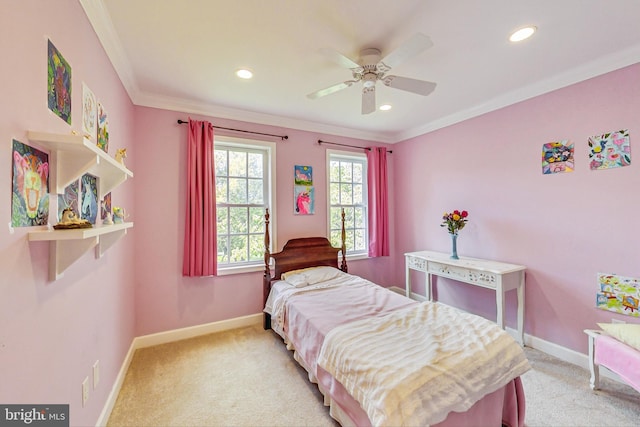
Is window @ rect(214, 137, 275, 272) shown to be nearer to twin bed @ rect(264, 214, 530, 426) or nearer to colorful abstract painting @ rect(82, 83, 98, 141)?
twin bed @ rect(264, 214, 530, 426)

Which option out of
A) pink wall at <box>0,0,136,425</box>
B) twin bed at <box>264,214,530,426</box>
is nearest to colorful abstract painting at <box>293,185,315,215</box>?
twin bed at <box>264,214,530,426</box>

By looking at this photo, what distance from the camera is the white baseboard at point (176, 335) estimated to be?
2.08 metres

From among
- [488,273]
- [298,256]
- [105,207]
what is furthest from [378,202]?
[105,207]

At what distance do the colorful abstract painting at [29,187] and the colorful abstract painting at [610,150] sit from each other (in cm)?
367

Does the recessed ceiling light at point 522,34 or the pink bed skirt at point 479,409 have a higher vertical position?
the recessed ceiling light at point 522,34

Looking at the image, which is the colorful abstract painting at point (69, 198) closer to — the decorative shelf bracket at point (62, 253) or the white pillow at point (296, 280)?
the decorative shelf bracket at point (62, 253)

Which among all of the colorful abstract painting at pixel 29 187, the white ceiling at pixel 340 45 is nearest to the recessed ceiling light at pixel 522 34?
the white ceiling at pixel 340 45

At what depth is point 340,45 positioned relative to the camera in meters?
1.93

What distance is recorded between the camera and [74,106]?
1.33m

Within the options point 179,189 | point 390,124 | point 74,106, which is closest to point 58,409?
point 74,106

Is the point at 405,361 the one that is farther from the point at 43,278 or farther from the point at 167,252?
the point at 167,252

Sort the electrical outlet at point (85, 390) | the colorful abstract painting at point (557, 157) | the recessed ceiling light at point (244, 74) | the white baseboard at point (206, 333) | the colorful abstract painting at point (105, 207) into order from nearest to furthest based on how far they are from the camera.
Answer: the electrical outlet at point (85, 390) < the colorful abstract painting at point (105, 207) < the white baseboard at point (206, 333) < the recessed ceiling light at point (244, 74) < the colorful abstract painting at point (557, 157)

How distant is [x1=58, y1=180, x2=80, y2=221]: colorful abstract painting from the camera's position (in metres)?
1.18

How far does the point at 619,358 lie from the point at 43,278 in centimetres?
324
